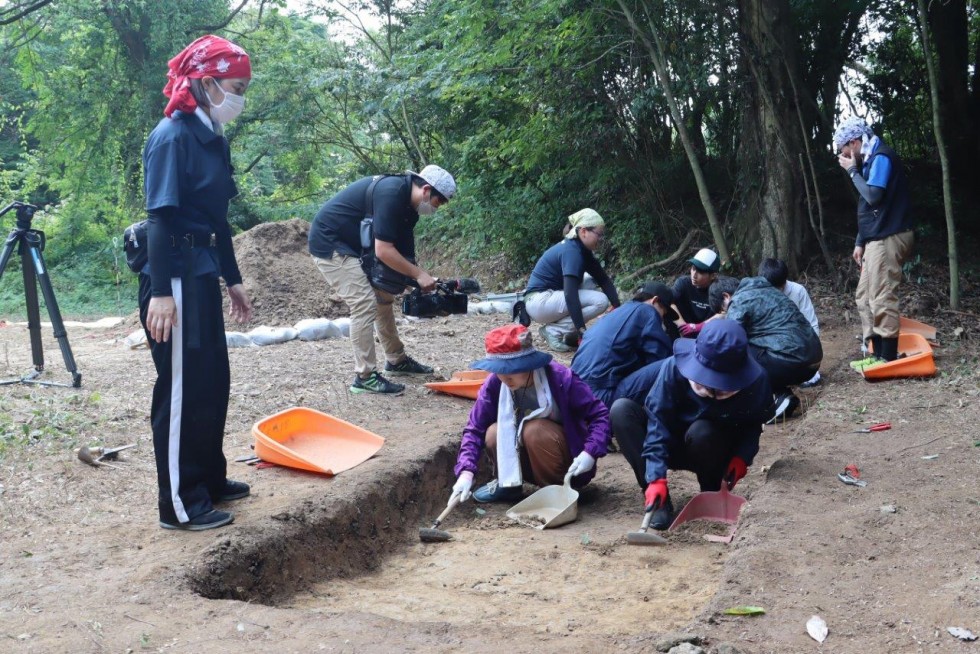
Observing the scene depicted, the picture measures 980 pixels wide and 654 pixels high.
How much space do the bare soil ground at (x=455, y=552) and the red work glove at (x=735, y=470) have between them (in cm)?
14

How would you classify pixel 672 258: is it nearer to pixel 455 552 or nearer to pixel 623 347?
pixel 623 347

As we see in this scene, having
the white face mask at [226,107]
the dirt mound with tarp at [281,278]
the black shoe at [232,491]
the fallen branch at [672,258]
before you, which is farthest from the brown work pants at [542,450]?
the fallen branch at [672,258]

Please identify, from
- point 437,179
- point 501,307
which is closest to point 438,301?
point 437,179

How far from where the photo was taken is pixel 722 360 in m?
3.93

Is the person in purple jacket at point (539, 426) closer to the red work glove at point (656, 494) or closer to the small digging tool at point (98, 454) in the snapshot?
the red work glove at point (656, 494)

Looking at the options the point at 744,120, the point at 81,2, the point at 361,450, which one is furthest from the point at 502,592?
the point at 81,2

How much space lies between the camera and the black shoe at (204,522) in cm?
378

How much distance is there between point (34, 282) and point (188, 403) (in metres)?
3.73

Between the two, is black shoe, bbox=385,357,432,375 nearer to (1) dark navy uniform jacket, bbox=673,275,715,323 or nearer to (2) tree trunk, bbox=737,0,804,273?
(1) dark navy uniform jacket, bbox=673,275,715,323

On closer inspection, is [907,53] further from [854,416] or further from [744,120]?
[854,416]

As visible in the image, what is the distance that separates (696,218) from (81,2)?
11794 millimetres

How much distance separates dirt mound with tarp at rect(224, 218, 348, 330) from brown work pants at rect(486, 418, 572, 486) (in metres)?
6.07

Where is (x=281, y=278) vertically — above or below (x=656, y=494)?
above

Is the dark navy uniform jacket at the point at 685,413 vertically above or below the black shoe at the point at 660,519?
above
